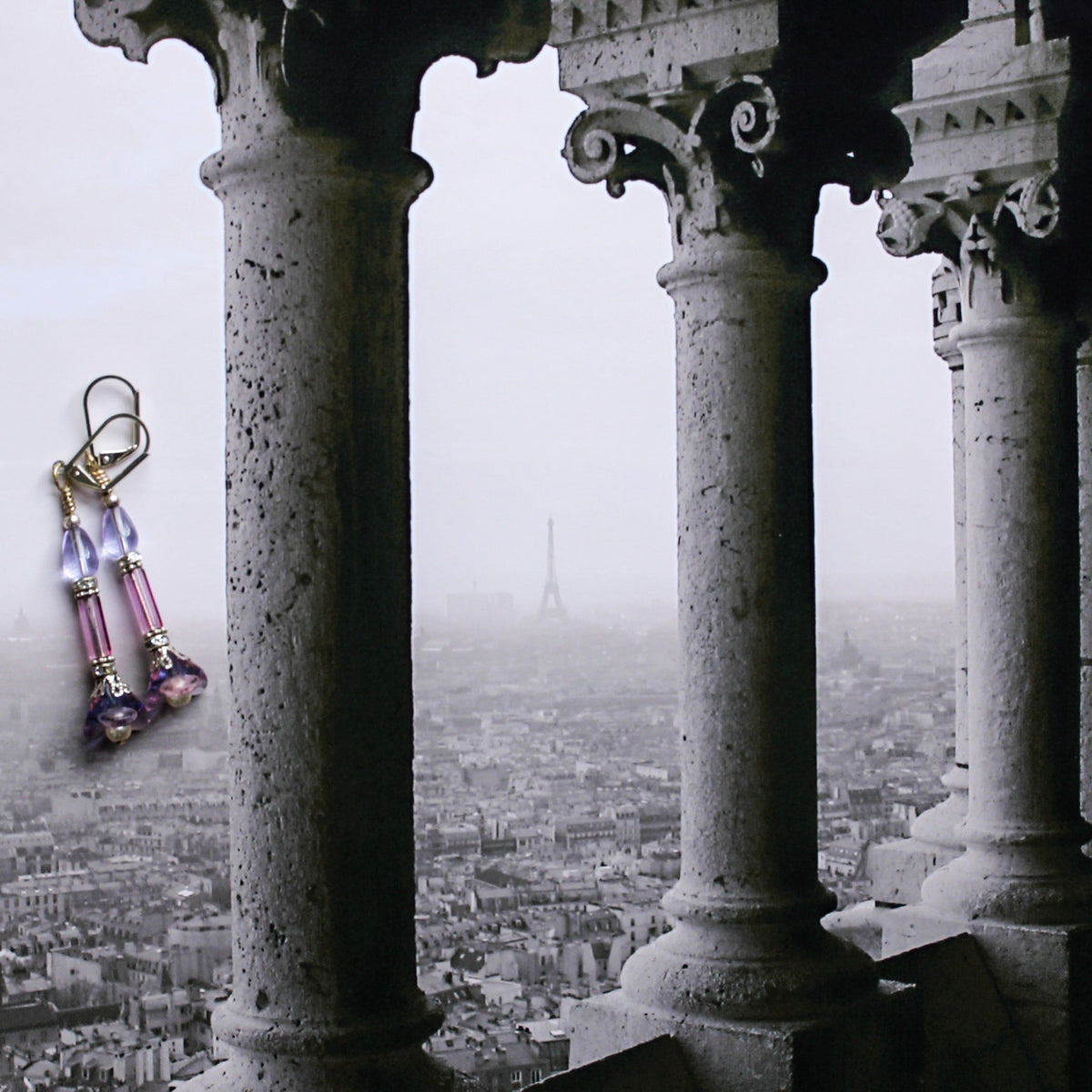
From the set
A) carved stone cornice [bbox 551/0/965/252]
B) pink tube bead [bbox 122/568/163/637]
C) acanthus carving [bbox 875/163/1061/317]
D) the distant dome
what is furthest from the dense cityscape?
acanthus carving [bbox 875/163/1061/317]

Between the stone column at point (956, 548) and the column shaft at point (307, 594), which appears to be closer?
the column shaft at point (307, 594)

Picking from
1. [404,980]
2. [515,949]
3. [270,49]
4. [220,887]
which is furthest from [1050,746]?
[270,49]

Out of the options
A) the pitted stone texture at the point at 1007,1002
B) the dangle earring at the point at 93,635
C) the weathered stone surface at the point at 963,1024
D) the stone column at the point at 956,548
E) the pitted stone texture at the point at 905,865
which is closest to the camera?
the dangle earring at the point at 93,635

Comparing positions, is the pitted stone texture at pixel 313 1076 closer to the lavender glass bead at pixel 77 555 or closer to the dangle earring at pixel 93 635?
the dangle earring at pixel 93 635

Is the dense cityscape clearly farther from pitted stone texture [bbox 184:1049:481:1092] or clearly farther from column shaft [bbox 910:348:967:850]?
column shaft [bbox 910:348:967:850]

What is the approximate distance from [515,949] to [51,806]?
283cm

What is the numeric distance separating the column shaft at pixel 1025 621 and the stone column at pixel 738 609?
3.01m

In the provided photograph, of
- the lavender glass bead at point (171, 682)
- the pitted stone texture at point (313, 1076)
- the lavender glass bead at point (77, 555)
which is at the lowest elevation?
the pitted stone texture at point (313, 1076)

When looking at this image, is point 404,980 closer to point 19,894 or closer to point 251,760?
point 251,760

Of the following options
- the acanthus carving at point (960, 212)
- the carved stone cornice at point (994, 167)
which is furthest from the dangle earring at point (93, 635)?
the acanthus carving at point (960, 212)

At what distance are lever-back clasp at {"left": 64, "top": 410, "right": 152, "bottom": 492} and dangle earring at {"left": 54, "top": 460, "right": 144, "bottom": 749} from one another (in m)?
0.05

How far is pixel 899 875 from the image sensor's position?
13094mm

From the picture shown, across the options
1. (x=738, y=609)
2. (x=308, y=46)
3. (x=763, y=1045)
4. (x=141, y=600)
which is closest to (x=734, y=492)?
(x=738, y=609)

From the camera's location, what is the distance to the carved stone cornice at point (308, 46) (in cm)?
583
